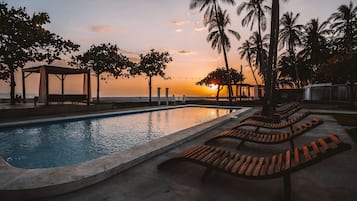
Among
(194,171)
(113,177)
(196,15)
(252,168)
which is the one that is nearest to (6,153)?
(113,177)

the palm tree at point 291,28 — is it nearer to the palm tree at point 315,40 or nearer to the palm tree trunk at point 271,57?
the palm tree at point 315,40

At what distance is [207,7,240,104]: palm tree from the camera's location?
18.2 metres

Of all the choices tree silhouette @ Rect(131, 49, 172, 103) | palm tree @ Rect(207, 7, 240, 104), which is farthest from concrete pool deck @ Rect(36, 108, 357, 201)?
tree silhouette @ Rect(131, 49, 172, 103)

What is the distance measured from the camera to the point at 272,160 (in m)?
2.61

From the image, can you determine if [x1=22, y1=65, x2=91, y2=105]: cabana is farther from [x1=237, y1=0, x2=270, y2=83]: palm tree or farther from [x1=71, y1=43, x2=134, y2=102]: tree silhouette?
[x1=237, y1=0, x2=270, y2=83]: palm tree

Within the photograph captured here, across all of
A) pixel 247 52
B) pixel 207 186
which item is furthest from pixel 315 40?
pixel 207 186

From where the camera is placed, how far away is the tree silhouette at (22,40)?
10438mm

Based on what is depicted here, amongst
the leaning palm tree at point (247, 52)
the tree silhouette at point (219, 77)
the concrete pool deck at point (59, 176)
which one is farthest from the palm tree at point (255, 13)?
the tree silhouette at point (219, 77)

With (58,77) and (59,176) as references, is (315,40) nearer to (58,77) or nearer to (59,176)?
(58,77)

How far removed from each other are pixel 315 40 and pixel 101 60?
31468 mm

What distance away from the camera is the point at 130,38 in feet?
61.9

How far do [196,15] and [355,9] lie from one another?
20818mm

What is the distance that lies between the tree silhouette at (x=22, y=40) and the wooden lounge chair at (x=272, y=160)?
12.2m

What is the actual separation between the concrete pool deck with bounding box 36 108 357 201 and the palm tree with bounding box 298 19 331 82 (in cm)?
3352
